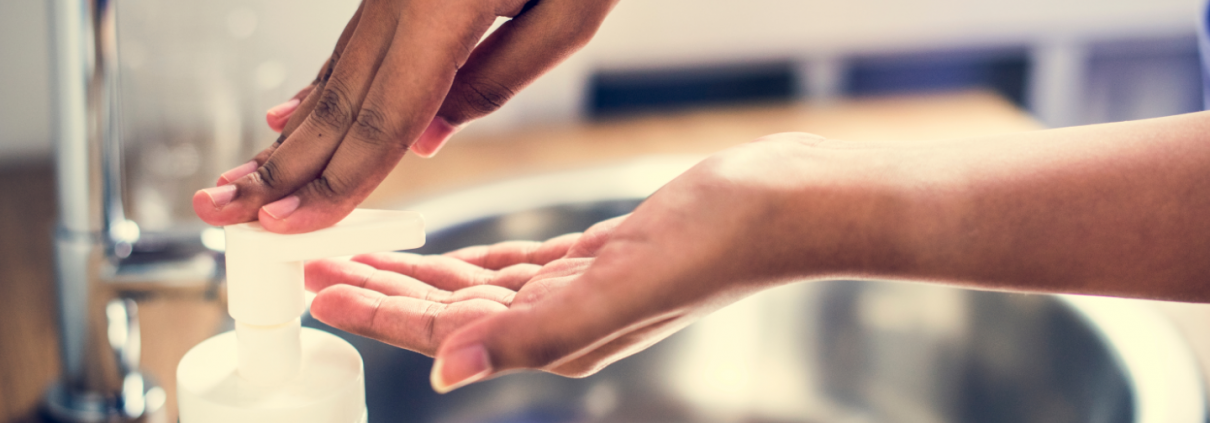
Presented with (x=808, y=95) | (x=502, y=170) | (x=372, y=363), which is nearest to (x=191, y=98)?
(x=502, y=170)

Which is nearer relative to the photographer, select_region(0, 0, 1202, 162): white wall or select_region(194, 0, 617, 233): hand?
select_region(194, 0, 617, 233): hand

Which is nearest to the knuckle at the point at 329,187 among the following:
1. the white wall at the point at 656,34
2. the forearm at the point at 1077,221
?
the forearm at the point at 1077,221

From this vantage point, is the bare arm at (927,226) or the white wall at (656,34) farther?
the white wall at (656,34)

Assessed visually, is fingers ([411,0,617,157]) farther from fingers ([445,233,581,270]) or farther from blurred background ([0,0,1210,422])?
blurred background ([0,0,1210,422])

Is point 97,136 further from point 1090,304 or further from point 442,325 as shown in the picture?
point 1090,304

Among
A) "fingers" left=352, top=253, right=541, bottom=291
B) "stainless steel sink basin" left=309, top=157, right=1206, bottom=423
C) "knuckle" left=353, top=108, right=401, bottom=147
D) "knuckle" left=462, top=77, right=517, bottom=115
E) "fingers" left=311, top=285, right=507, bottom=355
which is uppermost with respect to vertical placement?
"knuckle" left=462, top=77, right=517, bottom=115

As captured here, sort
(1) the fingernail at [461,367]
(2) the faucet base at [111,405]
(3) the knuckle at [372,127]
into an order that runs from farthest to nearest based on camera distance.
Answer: (2) the faucet base at [111,405]
(3) the knuckle at [372,127]
(1) the fingernail at [461,367]

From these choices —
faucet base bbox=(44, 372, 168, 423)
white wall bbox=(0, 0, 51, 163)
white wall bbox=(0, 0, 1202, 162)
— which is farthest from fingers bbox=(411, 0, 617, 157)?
white wall bbox=(0, 0, 51, 163)

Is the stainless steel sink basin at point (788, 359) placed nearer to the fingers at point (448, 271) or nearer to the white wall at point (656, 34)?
the fingers at point (448, 271)
